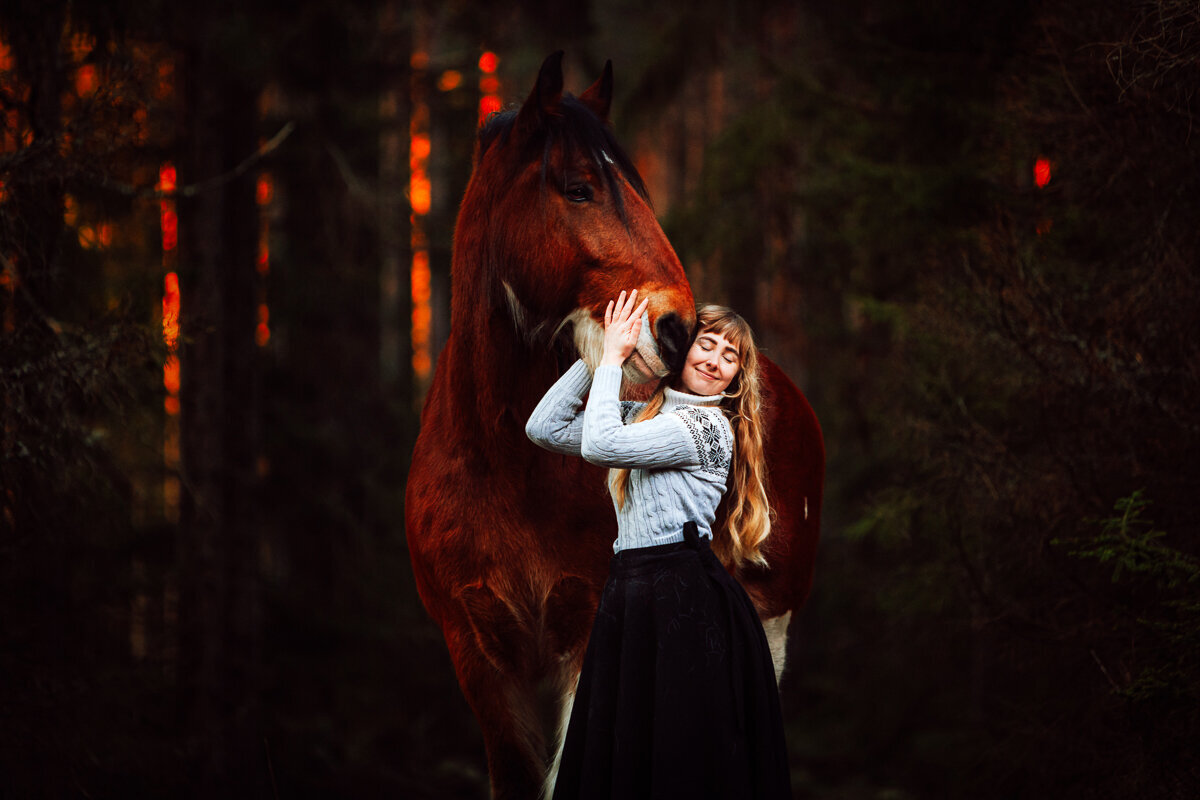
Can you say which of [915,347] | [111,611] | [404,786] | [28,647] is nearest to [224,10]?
[111,611]

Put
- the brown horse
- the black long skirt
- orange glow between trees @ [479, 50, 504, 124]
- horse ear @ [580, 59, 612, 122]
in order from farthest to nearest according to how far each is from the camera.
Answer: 1. orange glow between trees @ [479, 50, 504, 124]
2. horse ear @ [580, 59, 612, 122]
3. the brown horse
4. the black long skirt

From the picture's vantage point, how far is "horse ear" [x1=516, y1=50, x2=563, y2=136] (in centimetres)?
296

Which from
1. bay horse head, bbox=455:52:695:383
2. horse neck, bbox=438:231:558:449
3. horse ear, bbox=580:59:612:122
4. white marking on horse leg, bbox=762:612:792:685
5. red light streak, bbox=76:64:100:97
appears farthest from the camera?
red light streak, bbox=76:64:100:97

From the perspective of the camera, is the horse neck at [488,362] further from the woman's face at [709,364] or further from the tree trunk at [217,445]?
the tree trunk at [217,445]

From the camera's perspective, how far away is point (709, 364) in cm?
283

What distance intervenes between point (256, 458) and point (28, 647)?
13.0 ft

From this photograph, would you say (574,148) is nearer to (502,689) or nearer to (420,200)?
(502,689)

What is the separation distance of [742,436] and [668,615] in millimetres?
683

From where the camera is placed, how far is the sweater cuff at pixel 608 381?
8.71 ft

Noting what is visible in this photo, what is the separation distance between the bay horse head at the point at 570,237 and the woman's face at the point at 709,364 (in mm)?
92

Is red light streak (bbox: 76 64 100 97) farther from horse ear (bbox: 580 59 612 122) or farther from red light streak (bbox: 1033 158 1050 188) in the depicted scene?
red light streak (bbox: 1033 158 1050 188)

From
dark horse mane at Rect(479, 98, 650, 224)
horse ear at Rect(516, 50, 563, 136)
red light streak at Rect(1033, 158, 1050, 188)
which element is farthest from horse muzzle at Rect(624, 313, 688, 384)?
red light streak at Rect(1033, 158, 1050, 188)

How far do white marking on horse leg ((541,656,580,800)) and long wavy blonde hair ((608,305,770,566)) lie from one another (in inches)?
30.2

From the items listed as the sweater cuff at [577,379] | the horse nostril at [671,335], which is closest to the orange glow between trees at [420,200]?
the sweater cuff at [577,379]
